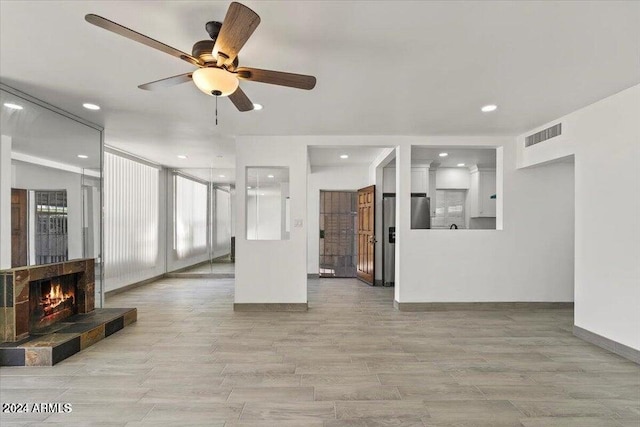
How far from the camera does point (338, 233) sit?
25.8ft

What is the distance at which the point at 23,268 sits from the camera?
10.4 feet

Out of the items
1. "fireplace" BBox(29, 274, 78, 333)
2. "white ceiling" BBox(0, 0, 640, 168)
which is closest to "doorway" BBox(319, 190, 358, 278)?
"white ceiling" BBox(0, 0, 640, 168)

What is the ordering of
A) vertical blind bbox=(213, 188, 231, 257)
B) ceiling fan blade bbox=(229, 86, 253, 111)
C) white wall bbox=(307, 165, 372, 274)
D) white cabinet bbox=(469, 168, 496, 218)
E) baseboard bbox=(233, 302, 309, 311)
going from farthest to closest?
vertical blind bbox=(213, 188, 231, 257), white wall bbox=(307, 165, 372, 274), white cabinet bbox=(469, 168, 496, 218), baseboard bbox=(233, 302, 309, 311), ceiling fan blade bbox=(229, 86, 253, 111)

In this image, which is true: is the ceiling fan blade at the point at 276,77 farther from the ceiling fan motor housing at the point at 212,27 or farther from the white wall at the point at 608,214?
the white wall at the point at 608,214

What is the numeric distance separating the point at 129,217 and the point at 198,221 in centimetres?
209

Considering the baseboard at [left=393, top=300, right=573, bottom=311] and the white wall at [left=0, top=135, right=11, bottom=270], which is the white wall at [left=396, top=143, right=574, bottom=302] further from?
the white wall at [left=0, top=135, right=11, bottom=270]

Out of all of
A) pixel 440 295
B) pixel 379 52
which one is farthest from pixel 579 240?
pixel 379 52

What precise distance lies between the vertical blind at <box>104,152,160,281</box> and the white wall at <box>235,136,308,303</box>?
103 inches

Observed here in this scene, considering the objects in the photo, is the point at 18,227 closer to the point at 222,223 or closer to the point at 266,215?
the point at 266,215

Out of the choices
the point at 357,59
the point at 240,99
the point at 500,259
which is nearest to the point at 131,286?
the point at 240,99

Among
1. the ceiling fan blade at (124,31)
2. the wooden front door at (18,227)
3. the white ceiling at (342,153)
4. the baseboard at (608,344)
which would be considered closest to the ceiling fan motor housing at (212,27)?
the ceiling fan blade at (124,31)

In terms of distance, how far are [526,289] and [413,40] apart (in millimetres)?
4186

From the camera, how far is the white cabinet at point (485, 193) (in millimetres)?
7062

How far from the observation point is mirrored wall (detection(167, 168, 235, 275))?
778 cm
